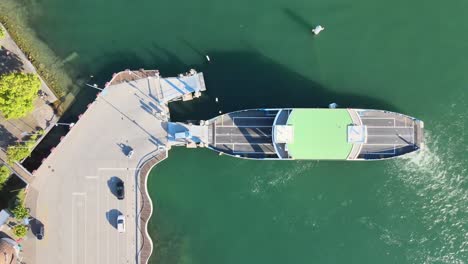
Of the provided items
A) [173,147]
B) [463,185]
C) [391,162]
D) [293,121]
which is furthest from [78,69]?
[463,185]

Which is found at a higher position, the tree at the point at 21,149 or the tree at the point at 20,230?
the tree at the point at 21,149

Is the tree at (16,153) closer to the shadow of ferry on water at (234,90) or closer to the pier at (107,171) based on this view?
the shadow of ferry on water at (234,90)

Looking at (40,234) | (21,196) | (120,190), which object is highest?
(120,190)

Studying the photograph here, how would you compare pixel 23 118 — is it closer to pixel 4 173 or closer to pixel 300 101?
pixel 4 173

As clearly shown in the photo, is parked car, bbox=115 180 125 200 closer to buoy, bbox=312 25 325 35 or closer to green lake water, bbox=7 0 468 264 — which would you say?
green lake water, bbox=7 0 468 264

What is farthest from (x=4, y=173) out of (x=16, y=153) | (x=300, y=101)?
(x=300, y=101)

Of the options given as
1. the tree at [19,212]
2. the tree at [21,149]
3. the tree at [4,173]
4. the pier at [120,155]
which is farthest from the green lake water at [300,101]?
the tree at [19,212]

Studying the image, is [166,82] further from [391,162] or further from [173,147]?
[391,162]
